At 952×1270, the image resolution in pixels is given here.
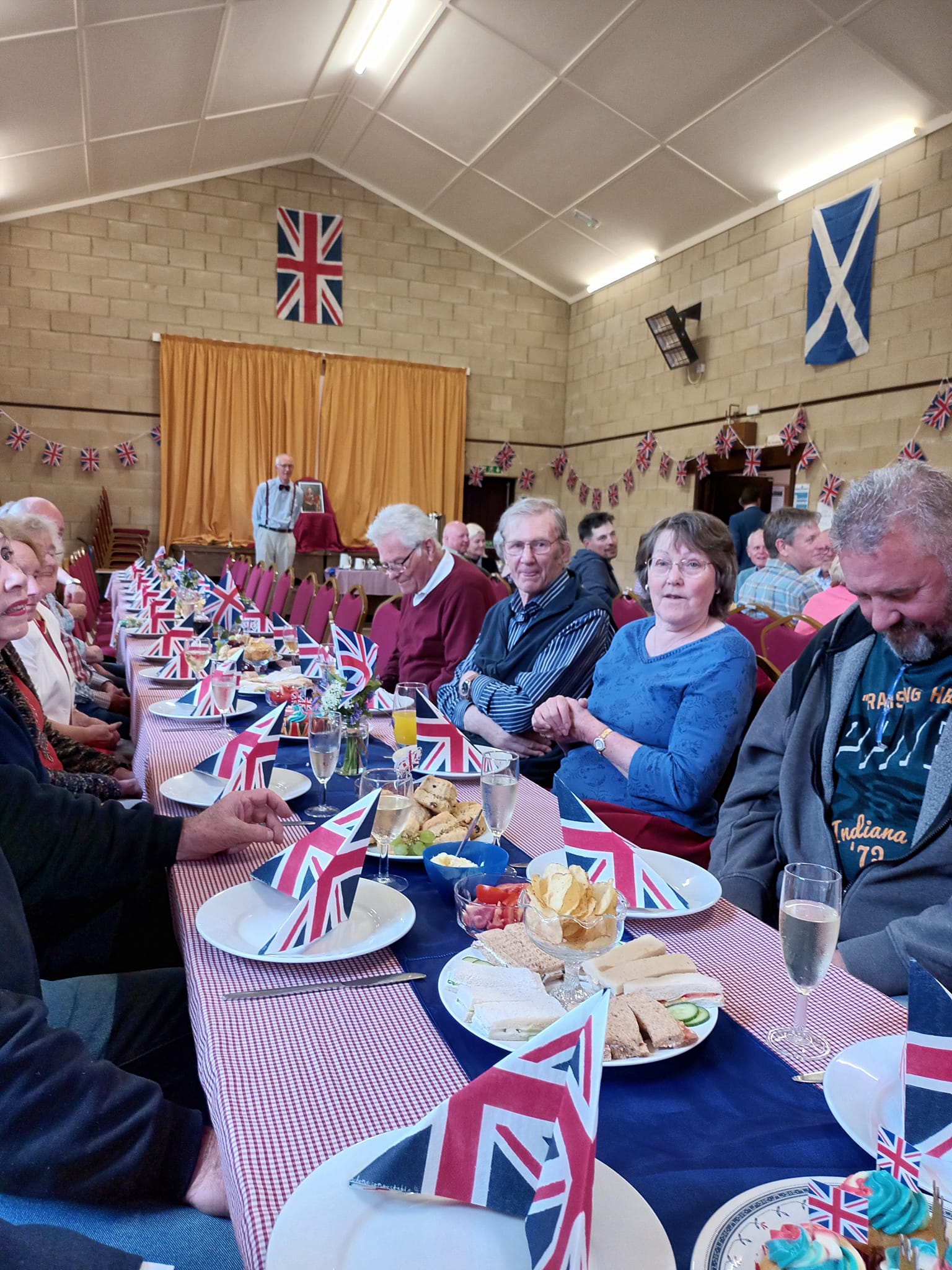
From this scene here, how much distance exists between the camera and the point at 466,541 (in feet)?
27.8

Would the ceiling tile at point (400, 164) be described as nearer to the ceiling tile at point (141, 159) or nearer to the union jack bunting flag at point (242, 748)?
the ceiling tile at point (141, 159)

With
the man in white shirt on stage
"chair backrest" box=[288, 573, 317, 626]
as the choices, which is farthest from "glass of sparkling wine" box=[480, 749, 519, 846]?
the man in white shirt on stage

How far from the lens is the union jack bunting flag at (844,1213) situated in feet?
1.96

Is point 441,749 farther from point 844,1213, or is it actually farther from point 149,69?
point 149,69

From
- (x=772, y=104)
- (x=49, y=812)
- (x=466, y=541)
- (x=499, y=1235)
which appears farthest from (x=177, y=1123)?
(x=772, y=104)

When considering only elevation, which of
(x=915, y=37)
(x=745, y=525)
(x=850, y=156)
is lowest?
(x=745, y=525)

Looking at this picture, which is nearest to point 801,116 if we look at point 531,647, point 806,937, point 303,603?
point 303,603

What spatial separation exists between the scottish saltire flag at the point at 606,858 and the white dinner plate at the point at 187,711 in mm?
1363

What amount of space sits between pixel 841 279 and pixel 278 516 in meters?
6.58

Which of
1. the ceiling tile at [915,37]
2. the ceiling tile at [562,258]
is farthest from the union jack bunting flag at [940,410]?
the ceiling tile at [562,258]

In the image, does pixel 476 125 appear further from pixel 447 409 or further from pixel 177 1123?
pixel 177 1123

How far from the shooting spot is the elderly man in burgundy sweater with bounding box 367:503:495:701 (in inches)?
137

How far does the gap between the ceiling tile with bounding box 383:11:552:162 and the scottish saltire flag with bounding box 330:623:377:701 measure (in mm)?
7177

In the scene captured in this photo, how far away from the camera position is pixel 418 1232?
65 centimetres
